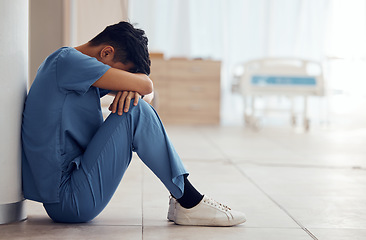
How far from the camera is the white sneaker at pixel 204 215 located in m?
1.84

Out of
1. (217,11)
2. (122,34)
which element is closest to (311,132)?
(217,11)

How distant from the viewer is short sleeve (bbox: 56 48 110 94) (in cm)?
166

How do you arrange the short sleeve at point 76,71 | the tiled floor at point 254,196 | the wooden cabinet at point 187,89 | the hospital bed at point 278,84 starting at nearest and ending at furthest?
1. the short sleeve at point 76,71
2. the tiled floor at point 254,196
3. the hospital bed at point 278,84
4. the wooden cabinet at point 187,89

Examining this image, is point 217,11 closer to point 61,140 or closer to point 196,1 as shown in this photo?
point 196,1

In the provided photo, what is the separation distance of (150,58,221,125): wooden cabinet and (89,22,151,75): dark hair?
490 cm

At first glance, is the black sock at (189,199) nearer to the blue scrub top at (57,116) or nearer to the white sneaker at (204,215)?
the white sneaker at (204,215)

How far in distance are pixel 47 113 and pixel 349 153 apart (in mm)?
3113

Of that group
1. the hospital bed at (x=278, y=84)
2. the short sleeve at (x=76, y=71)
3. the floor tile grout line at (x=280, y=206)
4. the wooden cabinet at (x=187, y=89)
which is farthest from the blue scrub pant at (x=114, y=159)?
the wooden cabinet at (x=187, y=89)

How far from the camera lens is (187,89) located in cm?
676

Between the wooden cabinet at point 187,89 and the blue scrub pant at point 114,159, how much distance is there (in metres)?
4.96

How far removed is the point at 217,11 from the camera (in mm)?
7574

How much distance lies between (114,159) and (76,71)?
0.97 ft

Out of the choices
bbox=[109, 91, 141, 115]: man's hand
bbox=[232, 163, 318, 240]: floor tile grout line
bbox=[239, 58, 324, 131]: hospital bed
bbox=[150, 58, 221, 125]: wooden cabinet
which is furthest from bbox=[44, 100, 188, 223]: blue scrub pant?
bbox=[150, 58, 221, 125]: wooden cabinet

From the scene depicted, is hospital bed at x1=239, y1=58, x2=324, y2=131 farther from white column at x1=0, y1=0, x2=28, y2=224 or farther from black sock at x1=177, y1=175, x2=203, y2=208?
white column at x1=0, y1=0, x2=28, y2=224
